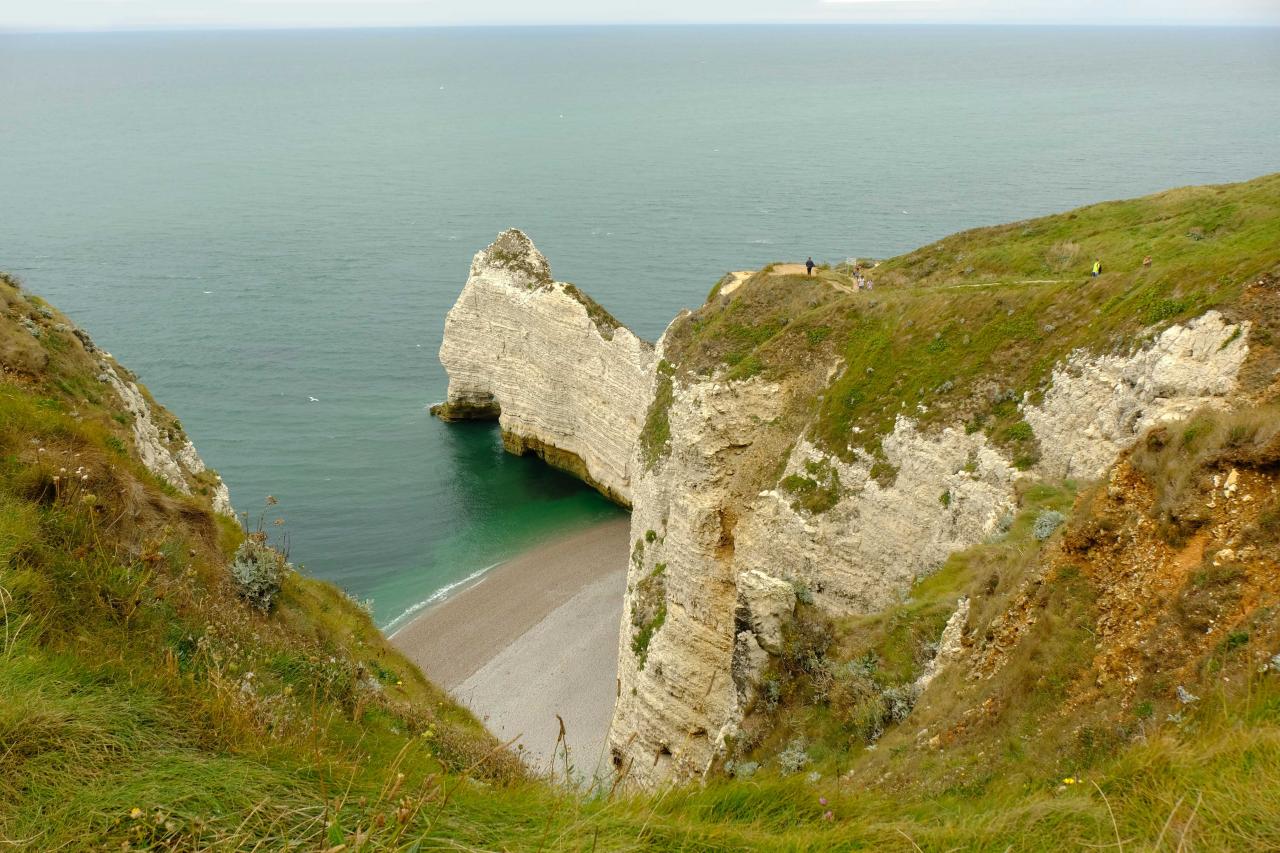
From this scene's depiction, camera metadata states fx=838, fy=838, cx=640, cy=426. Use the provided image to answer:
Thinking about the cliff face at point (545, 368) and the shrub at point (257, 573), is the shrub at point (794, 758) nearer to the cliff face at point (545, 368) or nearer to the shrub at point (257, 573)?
the shrub at point (257, 573)

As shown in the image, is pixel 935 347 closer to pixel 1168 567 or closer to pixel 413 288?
pixel 1168 567

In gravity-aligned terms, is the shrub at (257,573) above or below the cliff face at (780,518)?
above

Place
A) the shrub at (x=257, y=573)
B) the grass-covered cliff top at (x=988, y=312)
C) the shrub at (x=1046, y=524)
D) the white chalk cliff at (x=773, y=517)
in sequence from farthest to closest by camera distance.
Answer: the grass-covered cliff top at (x=988, y=312) → the white chalk cliff at (x=773, y=517) → the shrub at (x=1046, y=524) → the shrub at (x=257, y=573)

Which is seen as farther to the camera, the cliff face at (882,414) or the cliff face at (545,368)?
the cliff face at (545,368)

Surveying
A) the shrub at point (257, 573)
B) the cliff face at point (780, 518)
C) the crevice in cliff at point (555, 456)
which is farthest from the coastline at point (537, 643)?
the shrub at point (257, 573)

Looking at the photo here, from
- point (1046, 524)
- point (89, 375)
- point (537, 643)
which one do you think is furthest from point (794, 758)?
point (537, 643)

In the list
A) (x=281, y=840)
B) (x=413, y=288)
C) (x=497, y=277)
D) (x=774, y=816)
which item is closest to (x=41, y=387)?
(x=281, y=840)

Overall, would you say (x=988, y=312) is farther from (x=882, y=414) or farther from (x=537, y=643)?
(x=537, y=643)
